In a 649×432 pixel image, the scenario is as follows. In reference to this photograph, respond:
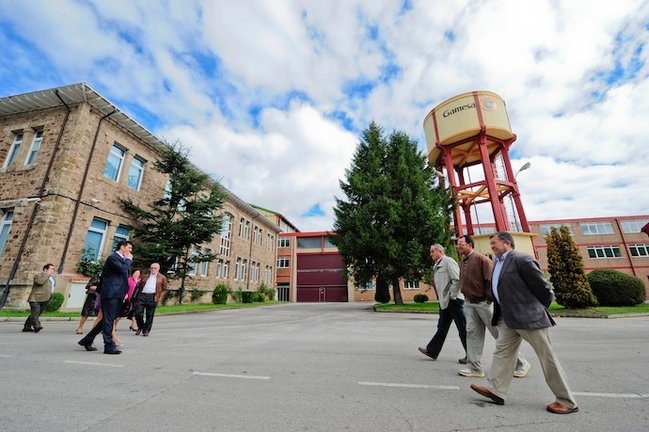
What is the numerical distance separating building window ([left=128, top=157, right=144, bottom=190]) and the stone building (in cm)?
5

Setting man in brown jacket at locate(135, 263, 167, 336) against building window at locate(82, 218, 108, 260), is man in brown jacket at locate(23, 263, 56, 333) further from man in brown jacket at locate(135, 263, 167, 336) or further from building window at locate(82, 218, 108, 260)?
building window at locate(82, 218, 108, 260)

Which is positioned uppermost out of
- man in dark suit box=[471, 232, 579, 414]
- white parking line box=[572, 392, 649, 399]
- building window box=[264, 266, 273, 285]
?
building window box=[264, 266, 273, 285]

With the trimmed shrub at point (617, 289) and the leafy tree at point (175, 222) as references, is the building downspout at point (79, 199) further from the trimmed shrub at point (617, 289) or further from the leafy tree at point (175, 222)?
the trimmed shrub at point (617, 289)

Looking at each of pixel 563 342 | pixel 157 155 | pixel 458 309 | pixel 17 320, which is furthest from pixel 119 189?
pixel 563 342

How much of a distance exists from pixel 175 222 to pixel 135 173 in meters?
3.78

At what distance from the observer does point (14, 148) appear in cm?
1491

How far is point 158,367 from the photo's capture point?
165 inches

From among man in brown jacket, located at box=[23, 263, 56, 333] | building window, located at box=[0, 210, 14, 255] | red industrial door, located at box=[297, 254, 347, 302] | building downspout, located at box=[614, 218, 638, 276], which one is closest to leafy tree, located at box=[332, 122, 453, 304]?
man in brown jacket, located at box=[23, 263, 56, 333]

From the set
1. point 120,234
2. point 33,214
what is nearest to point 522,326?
point 33,214

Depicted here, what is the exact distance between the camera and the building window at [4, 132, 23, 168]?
47.9ft

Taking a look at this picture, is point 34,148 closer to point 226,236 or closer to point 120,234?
point 120,234

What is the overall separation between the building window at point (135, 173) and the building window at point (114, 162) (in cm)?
60

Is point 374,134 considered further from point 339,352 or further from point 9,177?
point 9,177

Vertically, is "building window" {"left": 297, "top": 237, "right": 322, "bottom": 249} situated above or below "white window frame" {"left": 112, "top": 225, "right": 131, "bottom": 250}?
above
